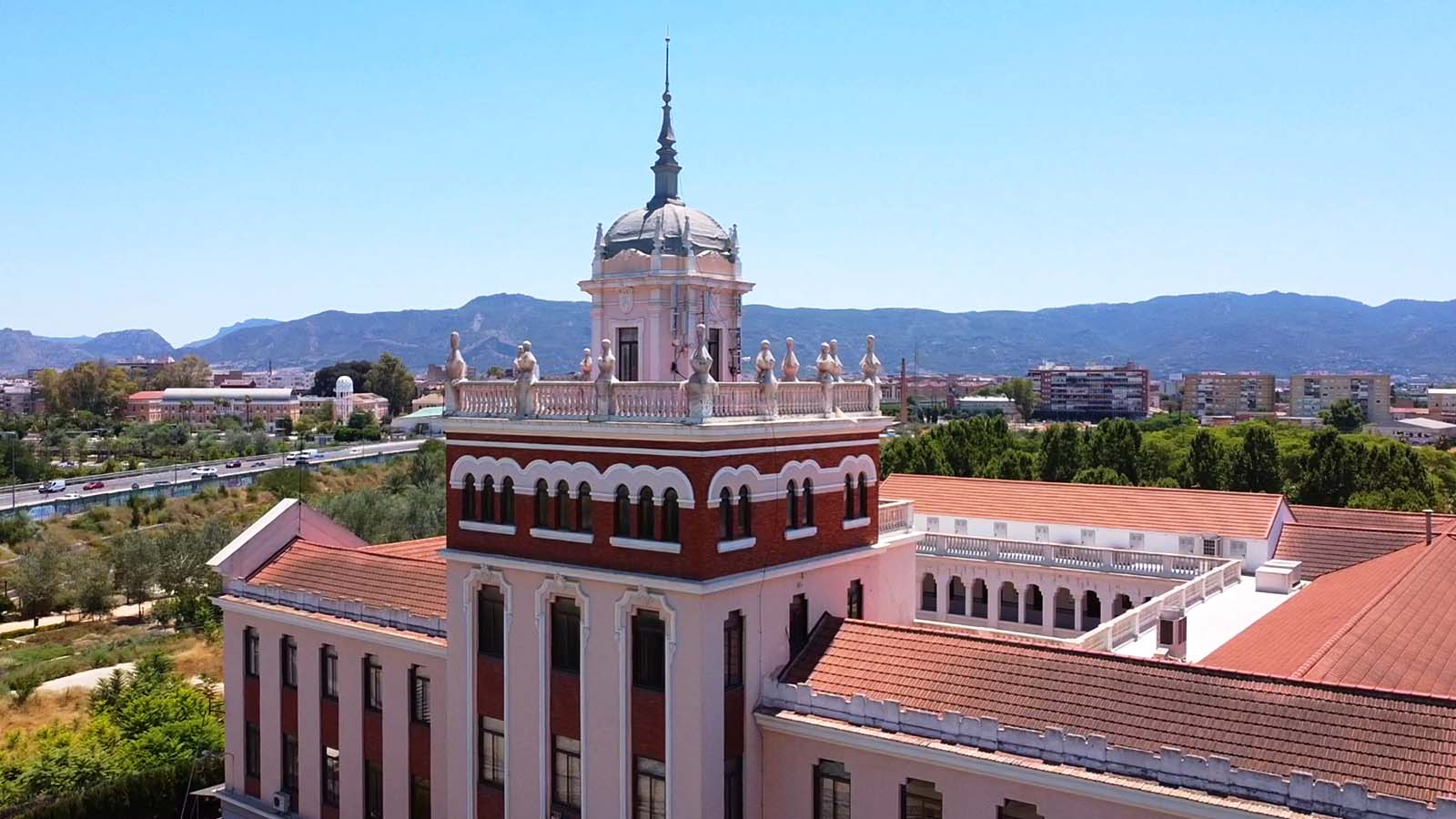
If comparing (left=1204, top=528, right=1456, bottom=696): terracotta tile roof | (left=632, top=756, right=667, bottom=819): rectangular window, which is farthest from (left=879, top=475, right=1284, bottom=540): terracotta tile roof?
(left=632, top=756, right=667, bottom=819): rectangular window

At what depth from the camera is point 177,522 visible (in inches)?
4313

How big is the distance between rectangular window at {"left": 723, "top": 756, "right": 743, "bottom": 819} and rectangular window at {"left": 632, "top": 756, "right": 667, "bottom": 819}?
1339 millimetres

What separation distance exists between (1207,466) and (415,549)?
60299mm

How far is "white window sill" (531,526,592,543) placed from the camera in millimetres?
24594

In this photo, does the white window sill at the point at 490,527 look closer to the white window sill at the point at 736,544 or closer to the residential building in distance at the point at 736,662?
the residential building in distance at the point at 736,662

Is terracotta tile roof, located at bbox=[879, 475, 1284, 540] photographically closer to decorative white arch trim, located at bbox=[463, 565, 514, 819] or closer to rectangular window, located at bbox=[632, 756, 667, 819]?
decorative white arch trim, located at bbox=[463, 565, 514, 819]

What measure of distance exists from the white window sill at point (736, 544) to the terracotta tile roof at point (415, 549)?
15713 millimetres

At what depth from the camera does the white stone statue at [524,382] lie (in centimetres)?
2533

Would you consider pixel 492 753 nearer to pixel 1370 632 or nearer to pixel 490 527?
pixel 490 527

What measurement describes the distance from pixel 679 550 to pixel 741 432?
280cm

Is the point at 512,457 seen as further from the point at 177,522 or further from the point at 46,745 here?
the point at 177,522

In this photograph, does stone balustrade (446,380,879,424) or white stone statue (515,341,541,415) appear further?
white stone statue (515,341,541,415)

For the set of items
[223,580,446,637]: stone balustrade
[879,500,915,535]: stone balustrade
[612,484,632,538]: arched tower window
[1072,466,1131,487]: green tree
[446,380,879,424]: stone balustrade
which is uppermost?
[446,380,879,424]: stone balustrade

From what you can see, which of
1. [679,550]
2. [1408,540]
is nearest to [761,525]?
[679,550]
